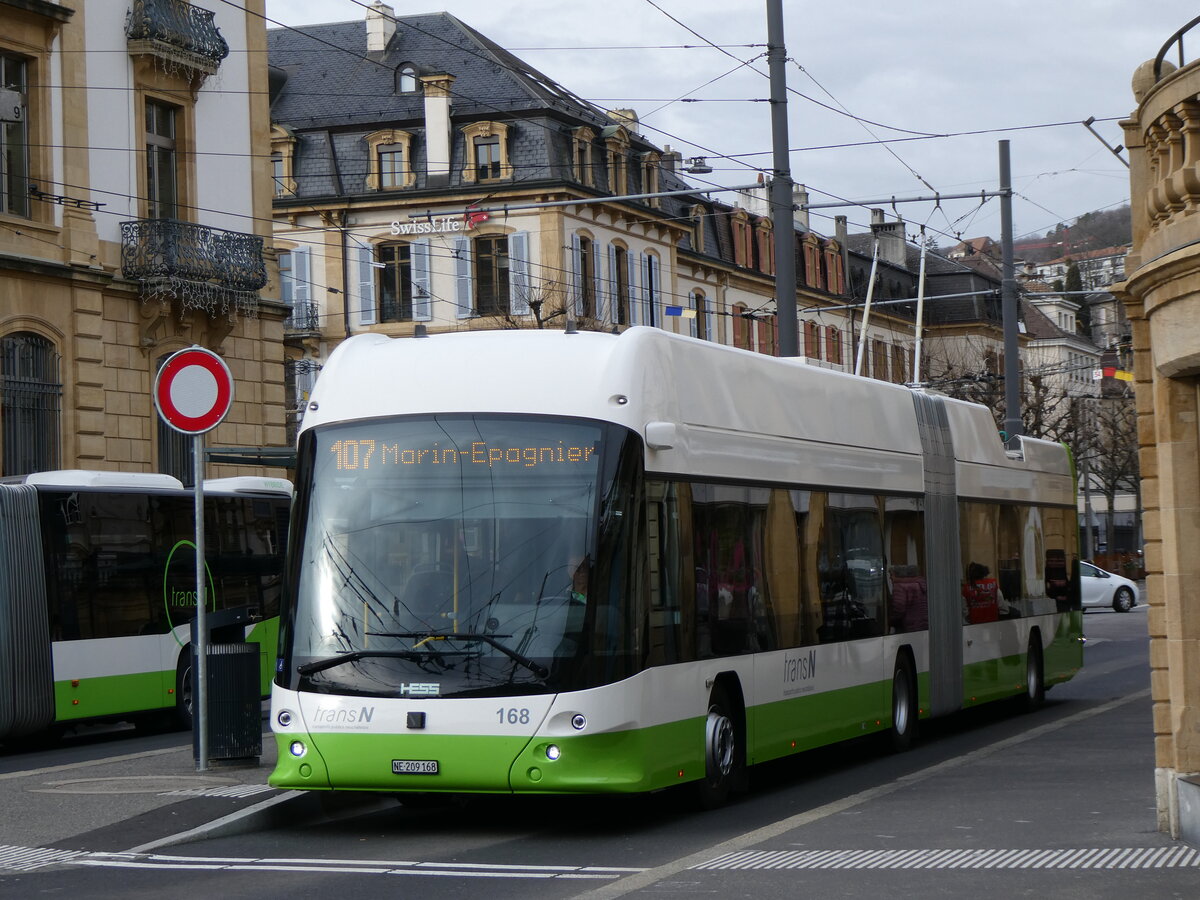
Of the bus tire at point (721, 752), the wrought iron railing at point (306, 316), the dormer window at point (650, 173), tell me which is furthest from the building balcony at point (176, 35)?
the dormer window at point (650, 173)

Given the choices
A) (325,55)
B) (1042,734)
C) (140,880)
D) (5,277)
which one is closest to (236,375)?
(5,277)

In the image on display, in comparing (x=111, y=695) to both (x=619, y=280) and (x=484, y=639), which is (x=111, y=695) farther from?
(x=619, y=280)

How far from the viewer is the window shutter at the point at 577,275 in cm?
5509

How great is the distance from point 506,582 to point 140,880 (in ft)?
8.67

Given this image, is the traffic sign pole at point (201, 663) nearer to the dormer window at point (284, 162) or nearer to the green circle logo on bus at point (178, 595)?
the green circle logo on bus at point (178, 595)

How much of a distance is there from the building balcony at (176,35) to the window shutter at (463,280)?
2285 cm

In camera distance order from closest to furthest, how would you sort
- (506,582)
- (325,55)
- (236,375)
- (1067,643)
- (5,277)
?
1. (506,582)
2. (1067,643)
3. (5,277)
4. (236,375)
5. (325,55)

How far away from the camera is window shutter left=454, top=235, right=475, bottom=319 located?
55.4 m

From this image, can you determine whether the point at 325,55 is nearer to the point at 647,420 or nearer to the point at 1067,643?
the point at 1067,643

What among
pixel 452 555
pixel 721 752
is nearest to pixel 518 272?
pixel 721 752

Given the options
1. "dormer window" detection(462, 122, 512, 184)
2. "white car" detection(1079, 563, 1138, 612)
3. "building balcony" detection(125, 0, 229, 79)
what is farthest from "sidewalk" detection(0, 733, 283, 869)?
"dormer window" detection(462, 122, 512, 184)

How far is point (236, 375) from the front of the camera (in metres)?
32.6

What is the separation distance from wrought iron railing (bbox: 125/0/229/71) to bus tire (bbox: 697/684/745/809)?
67.5ft

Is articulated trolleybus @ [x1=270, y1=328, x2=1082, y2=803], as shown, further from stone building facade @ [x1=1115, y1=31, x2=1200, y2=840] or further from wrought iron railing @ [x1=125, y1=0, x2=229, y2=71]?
wrought iron railing @ [x1=125, y1=0, x2=229, y2=71]
